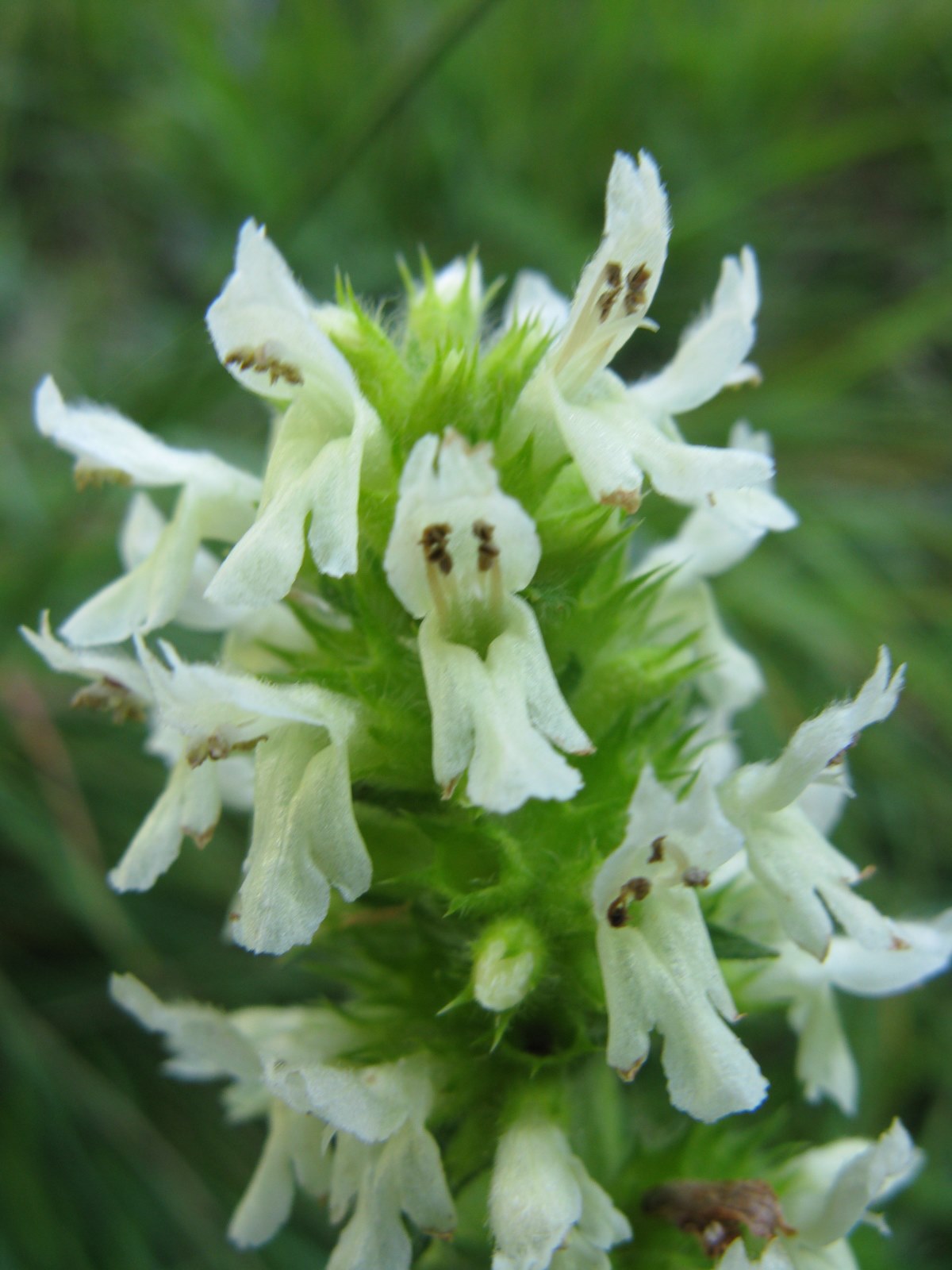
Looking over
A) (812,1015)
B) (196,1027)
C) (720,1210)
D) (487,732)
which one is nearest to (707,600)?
(812,1015)

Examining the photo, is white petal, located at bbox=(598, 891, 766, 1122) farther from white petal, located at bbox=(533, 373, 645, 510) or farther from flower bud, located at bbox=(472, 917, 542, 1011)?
white petal, located at bbox=(533, 373, 645, 510)

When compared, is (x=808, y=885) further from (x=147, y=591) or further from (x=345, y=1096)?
(x=147, y=591)

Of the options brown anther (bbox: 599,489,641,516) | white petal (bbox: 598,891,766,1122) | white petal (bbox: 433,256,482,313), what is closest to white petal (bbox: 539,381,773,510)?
brown anther (bbox: 599,489,641,516)

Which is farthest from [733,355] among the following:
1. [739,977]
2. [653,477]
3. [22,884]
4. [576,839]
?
[22,884]

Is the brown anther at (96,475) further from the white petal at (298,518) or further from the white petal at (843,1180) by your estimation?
the white petal at (843,1180)

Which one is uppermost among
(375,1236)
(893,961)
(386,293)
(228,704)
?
(893,961)

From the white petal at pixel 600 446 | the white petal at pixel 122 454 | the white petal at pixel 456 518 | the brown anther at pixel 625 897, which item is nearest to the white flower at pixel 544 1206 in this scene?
the brown anther at pixel 625 897
